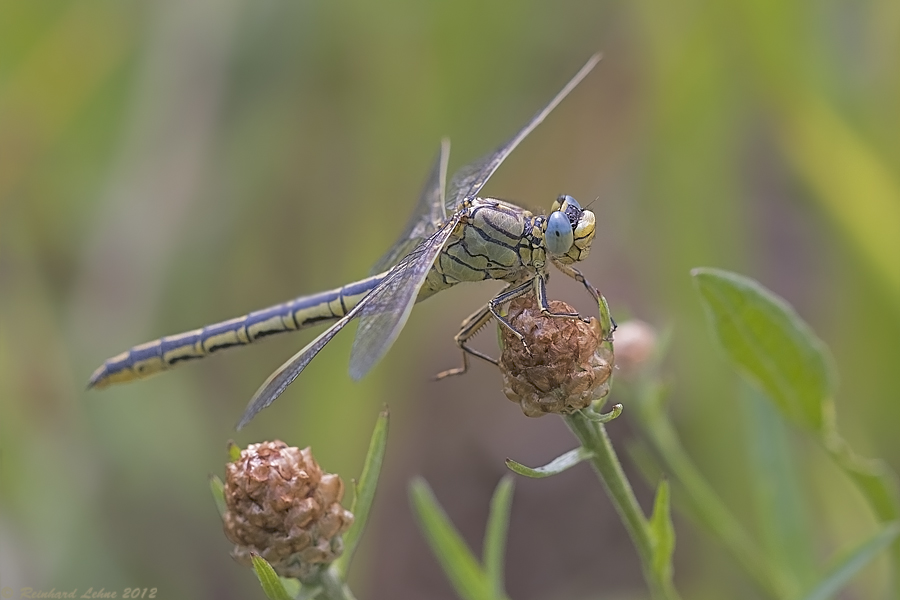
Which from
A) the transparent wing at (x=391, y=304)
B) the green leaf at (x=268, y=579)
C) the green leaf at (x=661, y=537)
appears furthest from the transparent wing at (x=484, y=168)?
the green leaf at (x=268, y=579)

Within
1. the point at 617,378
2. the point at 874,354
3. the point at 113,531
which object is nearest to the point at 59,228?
the point at 113,531

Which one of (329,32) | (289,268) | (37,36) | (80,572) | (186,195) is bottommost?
(80,572)

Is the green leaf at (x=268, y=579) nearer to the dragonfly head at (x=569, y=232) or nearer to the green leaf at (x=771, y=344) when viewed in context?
the green leaf at (x=771, y=344)

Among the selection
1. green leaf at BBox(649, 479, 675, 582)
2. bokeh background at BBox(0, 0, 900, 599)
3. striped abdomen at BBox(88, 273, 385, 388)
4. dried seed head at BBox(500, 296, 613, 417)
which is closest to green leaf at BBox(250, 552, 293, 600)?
dried seed head at BBox(500, 296, 613, 417)

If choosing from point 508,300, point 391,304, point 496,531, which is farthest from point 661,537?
point 391,304

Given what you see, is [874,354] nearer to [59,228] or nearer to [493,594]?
[493,594]

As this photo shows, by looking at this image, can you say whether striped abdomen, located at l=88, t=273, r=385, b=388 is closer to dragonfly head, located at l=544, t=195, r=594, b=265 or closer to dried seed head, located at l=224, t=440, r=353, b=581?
dragonfly head, located at l=544, t=195, r=594, b=265

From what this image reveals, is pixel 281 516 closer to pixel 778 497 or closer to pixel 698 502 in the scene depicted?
pixel 698 502
